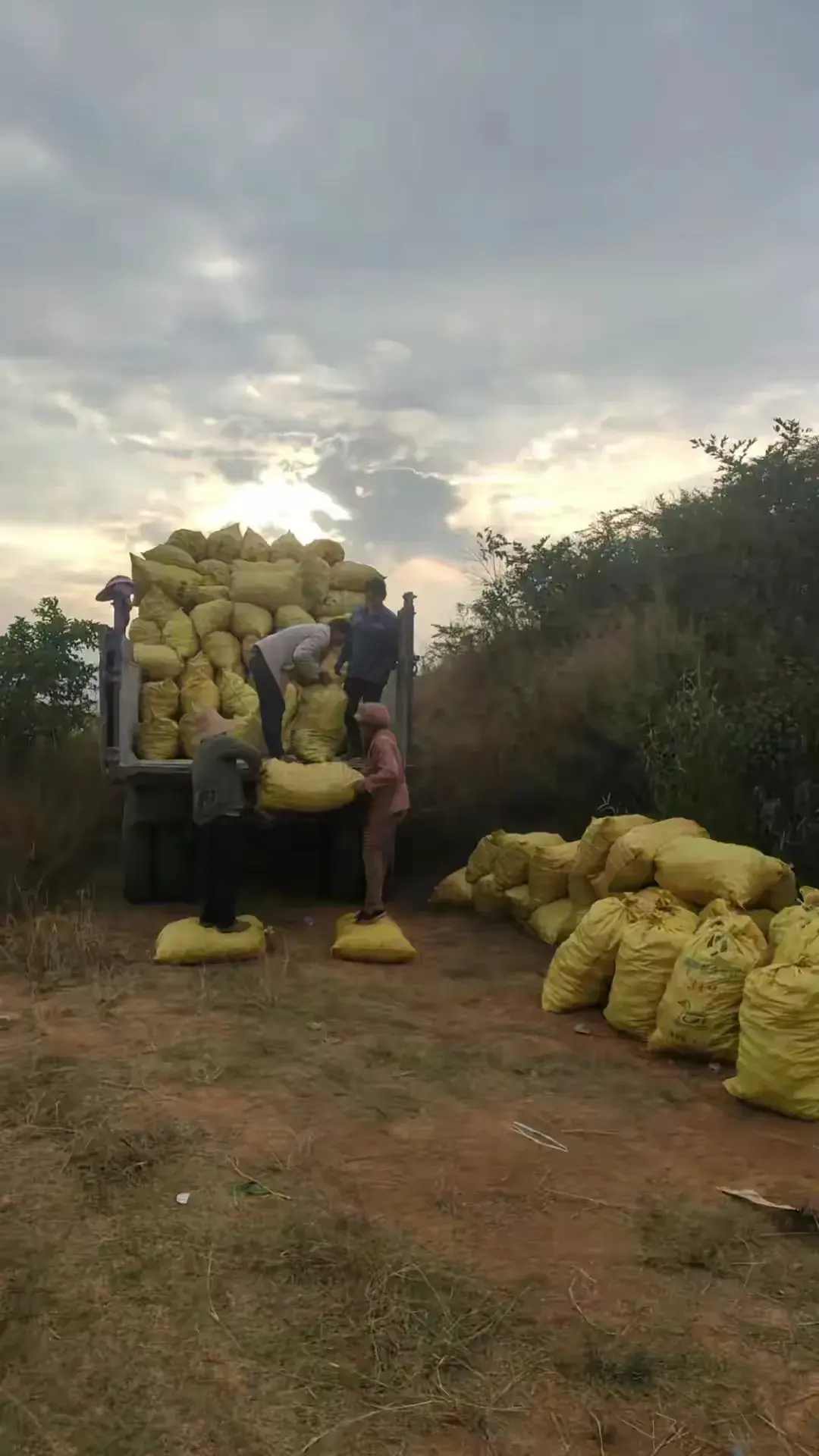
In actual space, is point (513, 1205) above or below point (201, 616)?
below

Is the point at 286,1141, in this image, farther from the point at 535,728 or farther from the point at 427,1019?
the point at 535,728

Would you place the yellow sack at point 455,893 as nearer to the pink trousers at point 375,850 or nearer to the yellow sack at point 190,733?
the pink trousers at point 375,850

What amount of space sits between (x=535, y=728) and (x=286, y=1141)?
15.5 ft

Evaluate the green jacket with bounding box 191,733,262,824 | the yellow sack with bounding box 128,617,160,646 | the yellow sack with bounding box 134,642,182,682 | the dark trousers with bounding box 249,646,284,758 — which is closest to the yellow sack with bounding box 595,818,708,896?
the green jacket with bounding box 191,733,262,824

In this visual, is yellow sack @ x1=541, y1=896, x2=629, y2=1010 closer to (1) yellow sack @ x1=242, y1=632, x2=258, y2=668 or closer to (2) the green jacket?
(2) the green jacket

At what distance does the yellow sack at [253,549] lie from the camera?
8.54m

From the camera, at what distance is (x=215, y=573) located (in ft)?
26.9

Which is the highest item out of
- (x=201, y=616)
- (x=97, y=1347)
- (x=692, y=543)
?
(x=692, y=543)

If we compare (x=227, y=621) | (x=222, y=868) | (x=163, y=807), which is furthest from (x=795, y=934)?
(x=227, y=621)

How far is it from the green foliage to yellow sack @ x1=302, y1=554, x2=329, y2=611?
1.69 m

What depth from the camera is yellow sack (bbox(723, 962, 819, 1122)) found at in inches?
142

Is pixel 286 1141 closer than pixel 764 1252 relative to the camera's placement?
No

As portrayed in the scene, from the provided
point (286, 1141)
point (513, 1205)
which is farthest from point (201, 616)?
point (513, 1205)

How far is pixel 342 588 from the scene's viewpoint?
824 centimetres
